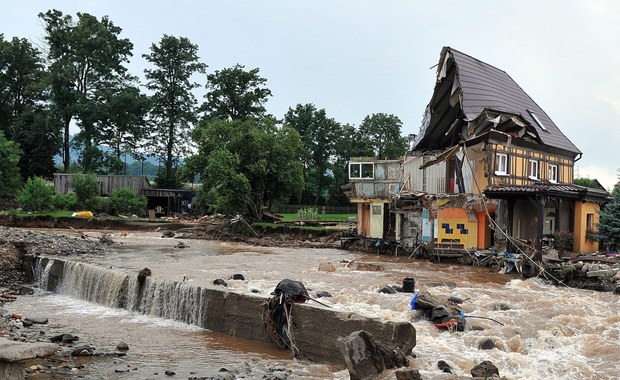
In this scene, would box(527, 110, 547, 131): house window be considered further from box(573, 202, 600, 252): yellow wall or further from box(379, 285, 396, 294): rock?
box(379, 285, 396, 294): rock

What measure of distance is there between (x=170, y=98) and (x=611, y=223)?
49102 mm

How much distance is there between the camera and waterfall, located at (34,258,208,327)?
14703mm

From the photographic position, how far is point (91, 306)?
17094mm

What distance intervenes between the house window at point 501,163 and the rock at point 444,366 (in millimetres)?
17950

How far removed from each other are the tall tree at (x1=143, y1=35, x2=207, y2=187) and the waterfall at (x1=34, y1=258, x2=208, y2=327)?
4155 cm

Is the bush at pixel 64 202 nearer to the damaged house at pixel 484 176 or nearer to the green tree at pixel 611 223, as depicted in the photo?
the damaged house at pixel 484 176

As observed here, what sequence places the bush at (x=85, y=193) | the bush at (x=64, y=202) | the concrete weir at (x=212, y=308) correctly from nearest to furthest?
the concrete weir at (x=212, y=308)
the bush at (x=64, y=202)
the bush at (x=85, y=193)

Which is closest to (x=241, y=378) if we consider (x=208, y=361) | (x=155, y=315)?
(x=208, y=361)

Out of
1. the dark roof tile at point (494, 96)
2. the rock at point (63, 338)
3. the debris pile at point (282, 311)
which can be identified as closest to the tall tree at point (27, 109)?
the dark roof tile at point (494, 96)

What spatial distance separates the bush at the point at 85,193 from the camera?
4694 centimetres

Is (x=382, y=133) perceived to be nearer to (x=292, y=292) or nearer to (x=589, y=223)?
(x=589, y=223)

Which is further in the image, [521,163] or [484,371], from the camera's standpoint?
[521,163]

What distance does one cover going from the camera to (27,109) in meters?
59.7

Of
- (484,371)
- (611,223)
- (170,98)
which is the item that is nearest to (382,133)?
(170,98)
